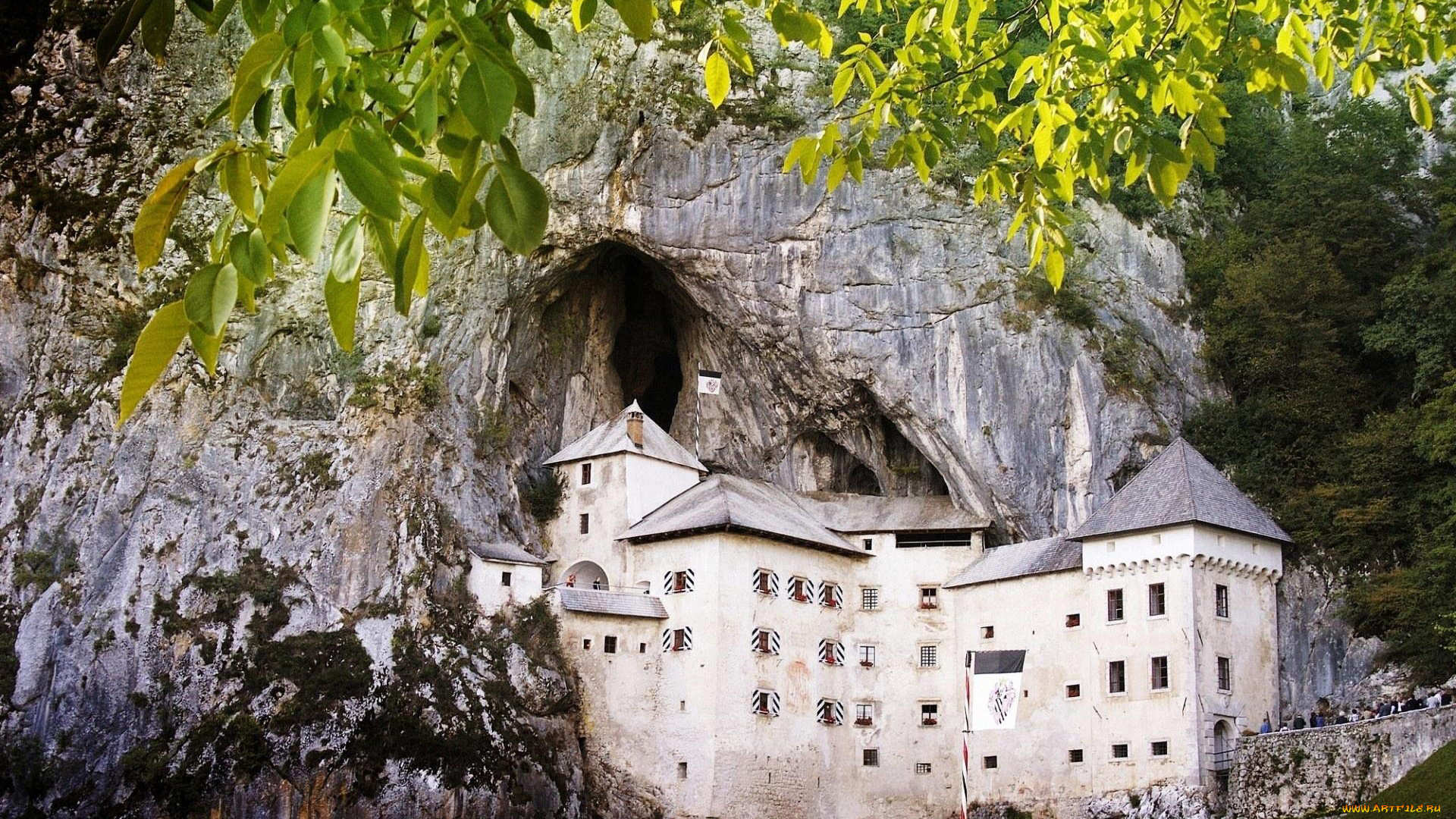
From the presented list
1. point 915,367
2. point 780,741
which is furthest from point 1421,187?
point 780,741

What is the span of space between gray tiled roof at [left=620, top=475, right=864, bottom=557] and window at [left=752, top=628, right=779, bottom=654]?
2.70 meters

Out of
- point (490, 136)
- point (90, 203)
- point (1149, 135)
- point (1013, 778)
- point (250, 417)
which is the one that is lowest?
point (1013, 778)

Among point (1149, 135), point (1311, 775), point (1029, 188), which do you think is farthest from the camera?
point (1311, 775)

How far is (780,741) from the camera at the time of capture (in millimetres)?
42469

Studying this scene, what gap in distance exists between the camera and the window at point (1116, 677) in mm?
39594

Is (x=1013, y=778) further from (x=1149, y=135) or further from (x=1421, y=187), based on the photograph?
(x=1149, y=135)

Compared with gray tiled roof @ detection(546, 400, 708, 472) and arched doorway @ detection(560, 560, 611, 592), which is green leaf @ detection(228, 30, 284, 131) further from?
arched doorway @ detection(560, 560, 611, 592)

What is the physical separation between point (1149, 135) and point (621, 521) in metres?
37.5

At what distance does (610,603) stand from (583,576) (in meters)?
3.27

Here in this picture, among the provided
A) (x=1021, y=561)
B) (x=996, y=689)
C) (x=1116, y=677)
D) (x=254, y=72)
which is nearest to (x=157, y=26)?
(x=254, y=72)

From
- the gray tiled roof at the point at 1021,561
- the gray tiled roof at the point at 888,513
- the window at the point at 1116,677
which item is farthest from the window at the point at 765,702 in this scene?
the window at the point at 1116,677

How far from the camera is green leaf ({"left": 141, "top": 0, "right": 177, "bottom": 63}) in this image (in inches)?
194

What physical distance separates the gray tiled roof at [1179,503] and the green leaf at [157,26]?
36707 millimetres

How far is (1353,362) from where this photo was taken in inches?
1750
